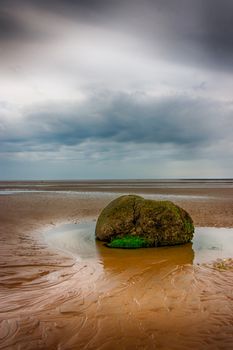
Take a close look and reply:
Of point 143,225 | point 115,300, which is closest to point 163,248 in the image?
point 143,225

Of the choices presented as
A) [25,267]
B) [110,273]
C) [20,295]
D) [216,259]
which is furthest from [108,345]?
[216,259]

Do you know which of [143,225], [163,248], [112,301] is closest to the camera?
[112,301]

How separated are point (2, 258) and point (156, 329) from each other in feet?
17.4

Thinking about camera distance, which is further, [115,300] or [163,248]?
[163,248]

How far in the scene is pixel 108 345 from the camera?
389cm

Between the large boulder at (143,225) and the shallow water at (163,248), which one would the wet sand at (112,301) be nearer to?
the shallow water at (163,248)

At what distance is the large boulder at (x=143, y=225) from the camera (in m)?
9.87

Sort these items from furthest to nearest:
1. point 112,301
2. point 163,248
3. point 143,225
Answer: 1. point 143,225
2. point 163,248
3. point 112,301

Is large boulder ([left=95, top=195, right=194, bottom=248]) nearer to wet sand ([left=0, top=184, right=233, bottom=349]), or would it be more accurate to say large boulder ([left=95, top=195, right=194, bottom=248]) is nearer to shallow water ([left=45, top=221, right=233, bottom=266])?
shallow water ([left=45, top=221, right=233, bottom=266])

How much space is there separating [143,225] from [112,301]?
493 centimetres

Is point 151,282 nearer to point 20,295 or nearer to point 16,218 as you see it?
point 20,295

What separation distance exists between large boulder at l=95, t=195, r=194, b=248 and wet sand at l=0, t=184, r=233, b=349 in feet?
2.76

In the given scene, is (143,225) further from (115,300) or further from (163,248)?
(115,300)

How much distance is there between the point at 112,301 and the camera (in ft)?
17.4
